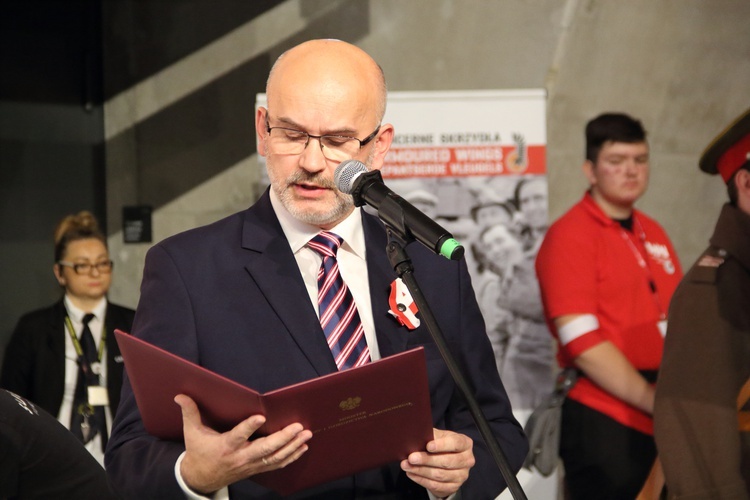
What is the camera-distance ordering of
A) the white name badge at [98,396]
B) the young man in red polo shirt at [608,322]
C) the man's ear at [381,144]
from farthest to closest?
the white name badge at [98,396]
the young man in red polo shirt at [608,322]
the man's ear at [381,144]

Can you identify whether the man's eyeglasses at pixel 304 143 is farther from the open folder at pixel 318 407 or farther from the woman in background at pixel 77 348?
the woman in background at pixel 77 348

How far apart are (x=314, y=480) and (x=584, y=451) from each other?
2292 mm

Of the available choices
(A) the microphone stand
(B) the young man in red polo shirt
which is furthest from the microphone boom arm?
(B) the young man in red polo shirt

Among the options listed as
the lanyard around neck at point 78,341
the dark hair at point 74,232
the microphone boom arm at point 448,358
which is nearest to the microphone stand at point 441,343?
the microphone boom arm at point 448,358

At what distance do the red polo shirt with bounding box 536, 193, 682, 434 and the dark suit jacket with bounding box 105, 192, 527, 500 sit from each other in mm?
1873

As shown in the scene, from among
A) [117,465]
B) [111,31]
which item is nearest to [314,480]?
[117,465]

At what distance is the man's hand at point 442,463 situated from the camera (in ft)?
5.47

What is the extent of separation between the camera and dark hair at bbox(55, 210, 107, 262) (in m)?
4.51

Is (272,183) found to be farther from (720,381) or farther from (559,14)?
(559,14)

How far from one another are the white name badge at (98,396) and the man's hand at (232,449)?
107 inches

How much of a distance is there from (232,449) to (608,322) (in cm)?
255

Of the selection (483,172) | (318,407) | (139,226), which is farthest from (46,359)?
(318,407)

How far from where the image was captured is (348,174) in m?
1.63

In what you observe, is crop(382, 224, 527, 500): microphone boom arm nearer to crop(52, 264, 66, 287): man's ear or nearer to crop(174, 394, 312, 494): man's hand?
crop(174, 394, 312, 494): man's hand
